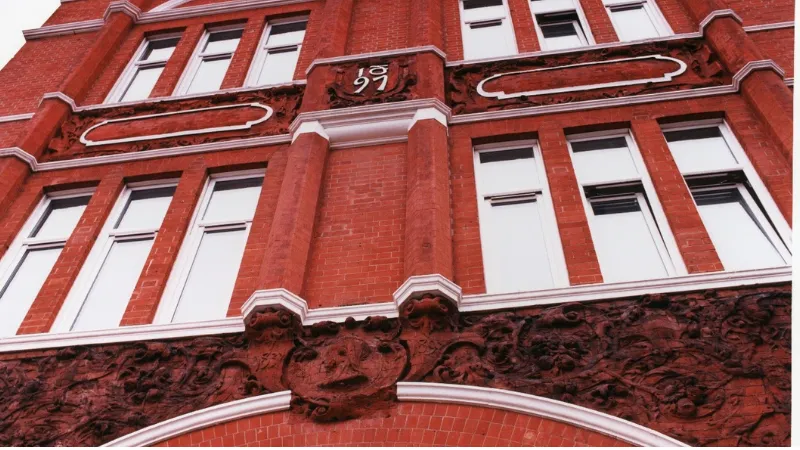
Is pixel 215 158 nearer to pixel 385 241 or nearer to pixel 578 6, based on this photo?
pixel 385 241

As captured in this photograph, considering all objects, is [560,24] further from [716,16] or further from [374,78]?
[374,78]

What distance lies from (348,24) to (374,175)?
13.9 ft

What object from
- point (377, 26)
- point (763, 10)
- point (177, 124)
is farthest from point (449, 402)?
point (763, 10)

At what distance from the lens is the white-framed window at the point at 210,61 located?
12367mm

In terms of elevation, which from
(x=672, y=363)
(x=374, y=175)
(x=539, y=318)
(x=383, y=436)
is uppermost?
(x=374, y=175)

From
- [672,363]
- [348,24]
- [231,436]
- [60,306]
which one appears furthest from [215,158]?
[672,363]

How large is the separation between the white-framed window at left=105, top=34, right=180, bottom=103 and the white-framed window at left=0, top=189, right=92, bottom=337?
2.45 m

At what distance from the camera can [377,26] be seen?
12594mm

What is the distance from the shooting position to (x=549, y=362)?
21.4 ft

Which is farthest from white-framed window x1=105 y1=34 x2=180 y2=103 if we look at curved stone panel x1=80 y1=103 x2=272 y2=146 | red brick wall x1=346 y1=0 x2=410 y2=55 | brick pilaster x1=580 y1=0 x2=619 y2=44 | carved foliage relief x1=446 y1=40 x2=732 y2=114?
brick pilaster x1=580 y1=0 x2=619 y2=44

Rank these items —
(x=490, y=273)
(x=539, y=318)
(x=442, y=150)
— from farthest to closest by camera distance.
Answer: (x=442, y=150) → (x=490, y=273) → (x=539, y=318)

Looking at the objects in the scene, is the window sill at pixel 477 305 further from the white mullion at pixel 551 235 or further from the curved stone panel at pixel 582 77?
the curved stone panel at pixel 582 77

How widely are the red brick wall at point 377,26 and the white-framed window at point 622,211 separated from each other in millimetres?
3686

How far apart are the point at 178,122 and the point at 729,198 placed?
7117mm
